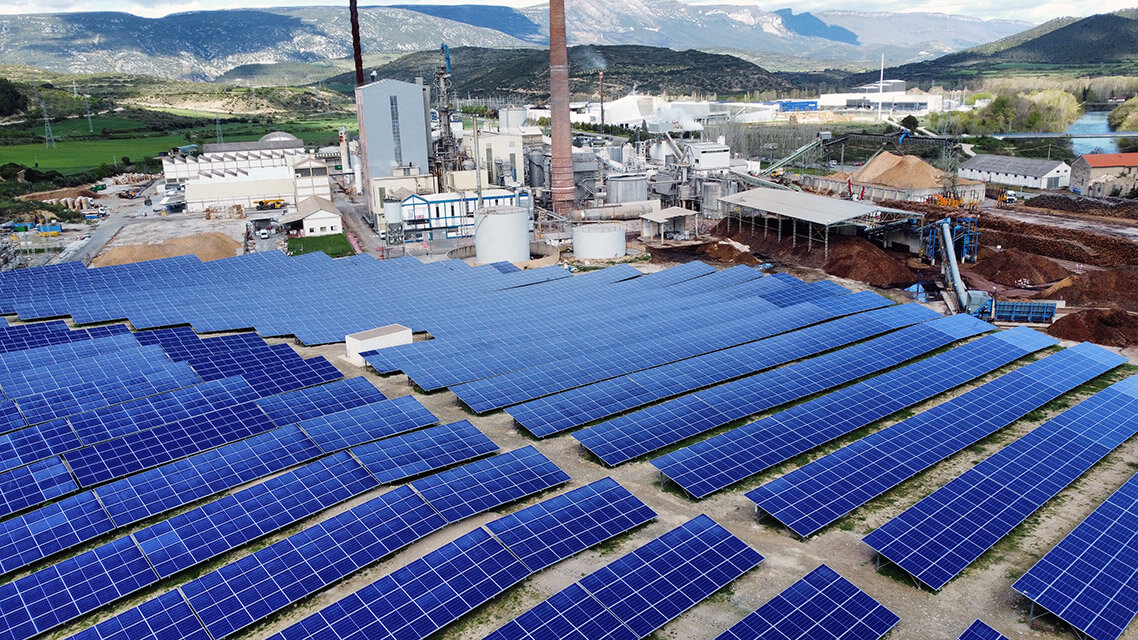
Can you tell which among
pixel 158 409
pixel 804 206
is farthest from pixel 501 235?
pixel 158 409

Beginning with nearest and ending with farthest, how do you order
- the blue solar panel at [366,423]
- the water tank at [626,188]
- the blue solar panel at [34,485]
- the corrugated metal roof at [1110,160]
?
the blue solar panel at [34,485], the blue solar panel at [366,423], the water tank at [626,188], the corrugated metal roof at [1110,160]

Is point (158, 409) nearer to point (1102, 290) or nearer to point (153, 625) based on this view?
point (153, 625)

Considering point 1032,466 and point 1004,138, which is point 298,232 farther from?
point 1004,138

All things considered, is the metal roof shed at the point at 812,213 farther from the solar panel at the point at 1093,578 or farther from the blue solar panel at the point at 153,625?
the blue solar panel at the point at 153,625

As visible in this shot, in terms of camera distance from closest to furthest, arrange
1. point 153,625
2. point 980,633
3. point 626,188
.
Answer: point 980,633 < point 153,625 < point 626,188

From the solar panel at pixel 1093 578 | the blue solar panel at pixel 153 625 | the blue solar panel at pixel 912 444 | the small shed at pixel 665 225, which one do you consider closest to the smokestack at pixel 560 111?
the small shed at pixel 665 225

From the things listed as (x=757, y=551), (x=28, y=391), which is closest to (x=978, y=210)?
(x=757, y=551)

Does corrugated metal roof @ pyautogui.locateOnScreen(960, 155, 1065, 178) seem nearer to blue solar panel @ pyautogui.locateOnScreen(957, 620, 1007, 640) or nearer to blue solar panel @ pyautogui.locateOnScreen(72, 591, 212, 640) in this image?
blue solar panel @ pyautogui.locateOnScreen(957, 620, 1007, 640)
